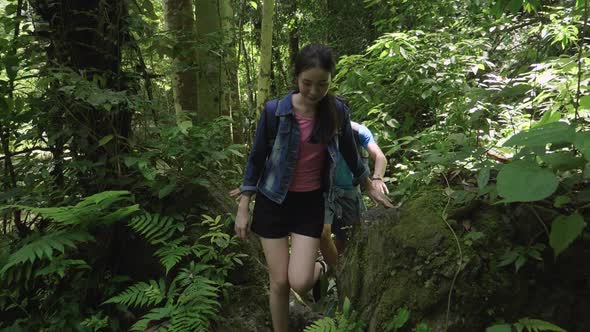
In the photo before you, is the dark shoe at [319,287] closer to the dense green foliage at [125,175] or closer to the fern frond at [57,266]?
the dense green foliage at [125,175]

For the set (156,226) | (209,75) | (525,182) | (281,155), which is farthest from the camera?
(209,75)

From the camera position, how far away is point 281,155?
2.81 m

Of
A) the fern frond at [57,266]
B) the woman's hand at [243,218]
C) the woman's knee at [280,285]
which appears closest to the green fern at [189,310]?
the woman's knee at [280,285]

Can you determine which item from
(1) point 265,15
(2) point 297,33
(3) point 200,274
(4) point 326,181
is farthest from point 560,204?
(2) point 297,33

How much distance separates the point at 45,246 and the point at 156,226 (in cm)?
83

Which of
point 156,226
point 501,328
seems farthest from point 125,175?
point 501,328

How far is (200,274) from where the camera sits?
11.2 ft

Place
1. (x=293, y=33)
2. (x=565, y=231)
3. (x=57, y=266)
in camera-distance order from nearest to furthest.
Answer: (x=565, y=231) → (x=57, y=266) → (x=293, y=33)

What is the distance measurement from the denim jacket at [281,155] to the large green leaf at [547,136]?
1.18 m

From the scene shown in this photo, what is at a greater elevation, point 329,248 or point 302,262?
point 302,262

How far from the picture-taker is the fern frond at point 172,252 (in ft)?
10.5

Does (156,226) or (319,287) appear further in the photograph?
(319,287)

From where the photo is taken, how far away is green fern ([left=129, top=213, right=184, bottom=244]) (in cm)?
336

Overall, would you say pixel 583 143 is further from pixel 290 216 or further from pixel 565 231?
pixel 290 216
